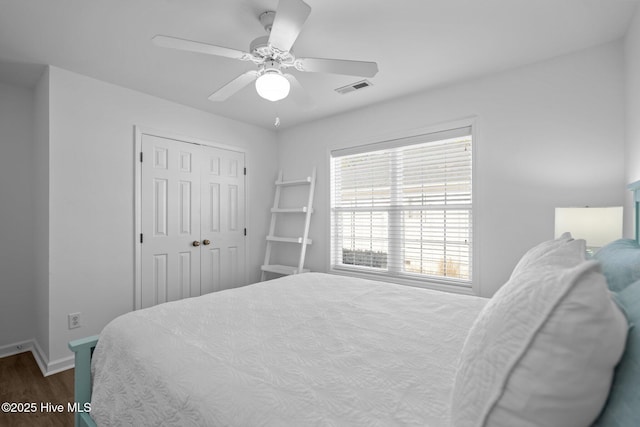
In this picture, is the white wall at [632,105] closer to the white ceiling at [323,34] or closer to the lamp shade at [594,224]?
the white ceiling at [323,34]

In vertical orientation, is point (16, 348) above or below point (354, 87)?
below

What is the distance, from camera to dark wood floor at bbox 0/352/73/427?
1870 mm

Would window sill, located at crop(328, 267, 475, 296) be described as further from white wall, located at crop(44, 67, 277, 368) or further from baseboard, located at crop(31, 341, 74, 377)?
baseboard, located at crop(31, 341, 74, 377)

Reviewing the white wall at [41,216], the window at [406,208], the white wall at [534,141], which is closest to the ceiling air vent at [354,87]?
the white wall at [534,141]

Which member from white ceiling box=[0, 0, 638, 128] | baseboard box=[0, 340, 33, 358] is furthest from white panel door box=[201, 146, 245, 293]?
baseboard box=[0, 340, 33, 358]

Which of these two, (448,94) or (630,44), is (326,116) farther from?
(630,44)

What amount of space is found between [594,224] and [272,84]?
2.12m

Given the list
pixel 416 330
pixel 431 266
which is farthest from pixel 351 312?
pixel 431 266

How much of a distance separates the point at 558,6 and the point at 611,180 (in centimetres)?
123

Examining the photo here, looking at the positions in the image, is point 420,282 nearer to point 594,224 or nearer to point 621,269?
point 594,224

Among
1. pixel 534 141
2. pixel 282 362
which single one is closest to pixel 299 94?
pixel 282 362

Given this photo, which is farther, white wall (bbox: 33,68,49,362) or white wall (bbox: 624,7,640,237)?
white wall (bbox: 33,68,49,362)

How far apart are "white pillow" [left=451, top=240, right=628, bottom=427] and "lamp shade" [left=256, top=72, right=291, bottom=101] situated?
65.0 inches

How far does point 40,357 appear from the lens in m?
2.56
